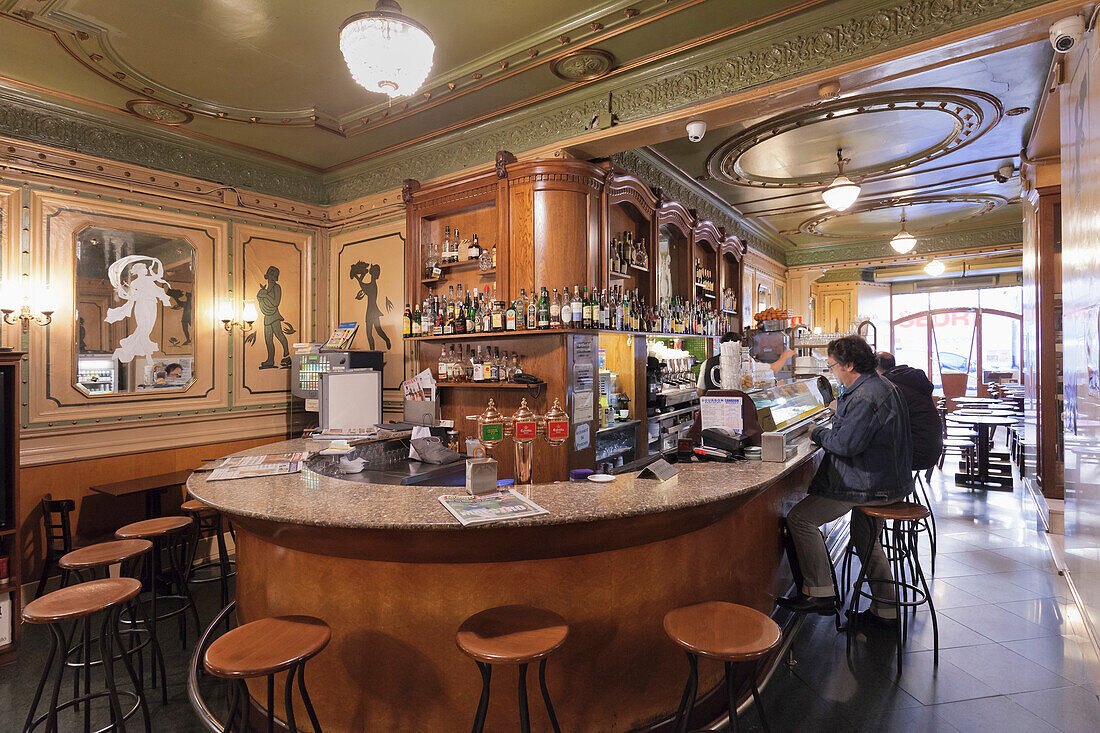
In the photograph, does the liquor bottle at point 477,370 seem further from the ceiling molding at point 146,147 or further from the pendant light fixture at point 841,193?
the pendant light fixture at point 841,193

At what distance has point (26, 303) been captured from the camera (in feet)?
14.1

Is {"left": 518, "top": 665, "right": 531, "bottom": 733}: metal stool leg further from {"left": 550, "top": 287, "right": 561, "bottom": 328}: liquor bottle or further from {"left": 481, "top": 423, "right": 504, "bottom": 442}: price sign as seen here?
{"left": 550, "top": 287, "right": 561, "bottom": 328}: liquor bottle

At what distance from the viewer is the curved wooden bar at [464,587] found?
221 cm

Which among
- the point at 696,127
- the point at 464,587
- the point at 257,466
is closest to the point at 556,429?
the point at 464,587

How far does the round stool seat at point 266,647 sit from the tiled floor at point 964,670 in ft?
6.50

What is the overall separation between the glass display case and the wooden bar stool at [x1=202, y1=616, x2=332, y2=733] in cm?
255

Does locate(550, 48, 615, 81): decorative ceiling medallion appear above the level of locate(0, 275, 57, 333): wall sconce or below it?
above

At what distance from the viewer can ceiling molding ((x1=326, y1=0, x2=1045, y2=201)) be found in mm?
3107

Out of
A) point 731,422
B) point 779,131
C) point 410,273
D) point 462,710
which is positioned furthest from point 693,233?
point 462,710

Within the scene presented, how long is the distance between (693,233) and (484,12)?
3.90m

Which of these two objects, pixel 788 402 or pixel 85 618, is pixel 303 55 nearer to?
pixel 85 618

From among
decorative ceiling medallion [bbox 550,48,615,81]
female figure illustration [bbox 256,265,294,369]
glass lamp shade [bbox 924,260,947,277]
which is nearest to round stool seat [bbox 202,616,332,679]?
decorative ceiling medallion [bbox 550,48,615,81]

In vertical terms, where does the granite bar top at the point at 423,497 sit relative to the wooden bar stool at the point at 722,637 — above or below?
above

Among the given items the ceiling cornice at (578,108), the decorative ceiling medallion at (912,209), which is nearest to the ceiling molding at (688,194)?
the decorative ceiling medallion at (912,209)
